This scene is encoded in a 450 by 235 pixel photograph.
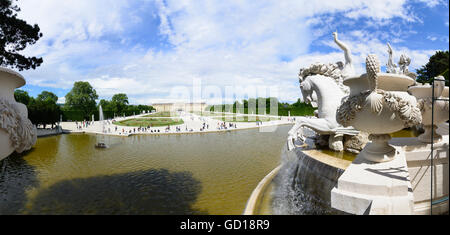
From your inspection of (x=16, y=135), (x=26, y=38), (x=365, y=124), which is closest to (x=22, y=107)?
(x=16, y=135)

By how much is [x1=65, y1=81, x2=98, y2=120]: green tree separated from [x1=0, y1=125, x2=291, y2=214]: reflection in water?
30687mm

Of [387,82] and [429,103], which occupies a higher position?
[387,82]

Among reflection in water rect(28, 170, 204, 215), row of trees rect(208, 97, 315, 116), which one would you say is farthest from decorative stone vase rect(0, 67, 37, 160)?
row of trees rect(208, 97, 315, 116)

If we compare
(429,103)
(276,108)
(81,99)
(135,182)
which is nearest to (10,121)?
(135,182)

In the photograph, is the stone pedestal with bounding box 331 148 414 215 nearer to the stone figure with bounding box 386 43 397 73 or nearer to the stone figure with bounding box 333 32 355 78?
the stone figure with bounding box 333 32 355 78

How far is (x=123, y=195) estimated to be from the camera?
5.66m

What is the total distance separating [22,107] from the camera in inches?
99.5

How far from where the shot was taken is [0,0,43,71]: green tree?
679 centimetres

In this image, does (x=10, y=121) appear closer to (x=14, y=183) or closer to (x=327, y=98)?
(x=327, y=98)

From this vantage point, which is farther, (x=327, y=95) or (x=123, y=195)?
(x=123, y=195)

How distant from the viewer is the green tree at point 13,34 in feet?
22.3

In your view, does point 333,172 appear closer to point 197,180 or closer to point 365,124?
point 365,124

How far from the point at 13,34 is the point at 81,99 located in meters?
37.6
